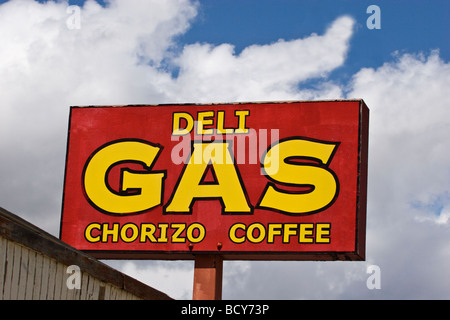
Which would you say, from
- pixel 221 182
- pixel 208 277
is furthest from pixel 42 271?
pixel 221 182

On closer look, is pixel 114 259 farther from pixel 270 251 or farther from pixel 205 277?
pixel 270 251

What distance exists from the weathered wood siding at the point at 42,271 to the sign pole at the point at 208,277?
21.2 feet

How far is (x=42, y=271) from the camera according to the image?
12781 mm

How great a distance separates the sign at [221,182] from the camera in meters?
21.4

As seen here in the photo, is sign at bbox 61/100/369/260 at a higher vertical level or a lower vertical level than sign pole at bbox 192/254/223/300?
higher

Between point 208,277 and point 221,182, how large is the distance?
7.56 feet

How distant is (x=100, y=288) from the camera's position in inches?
568

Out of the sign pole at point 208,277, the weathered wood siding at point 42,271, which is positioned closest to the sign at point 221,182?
the sign pole at point 208,277

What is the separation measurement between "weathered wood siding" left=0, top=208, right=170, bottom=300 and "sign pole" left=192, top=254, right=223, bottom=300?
6.46 metres

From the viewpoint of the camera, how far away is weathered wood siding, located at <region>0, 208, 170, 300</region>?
39.3ft

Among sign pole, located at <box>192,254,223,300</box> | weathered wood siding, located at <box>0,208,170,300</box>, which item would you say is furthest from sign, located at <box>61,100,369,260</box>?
weathered wood siding, located at <box>0,208,170,300</box>

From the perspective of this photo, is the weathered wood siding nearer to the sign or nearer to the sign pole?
the sign pole

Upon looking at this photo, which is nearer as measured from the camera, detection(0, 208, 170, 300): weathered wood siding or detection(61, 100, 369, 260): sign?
detection(0, 208, 170, 300): weathered wood siding
